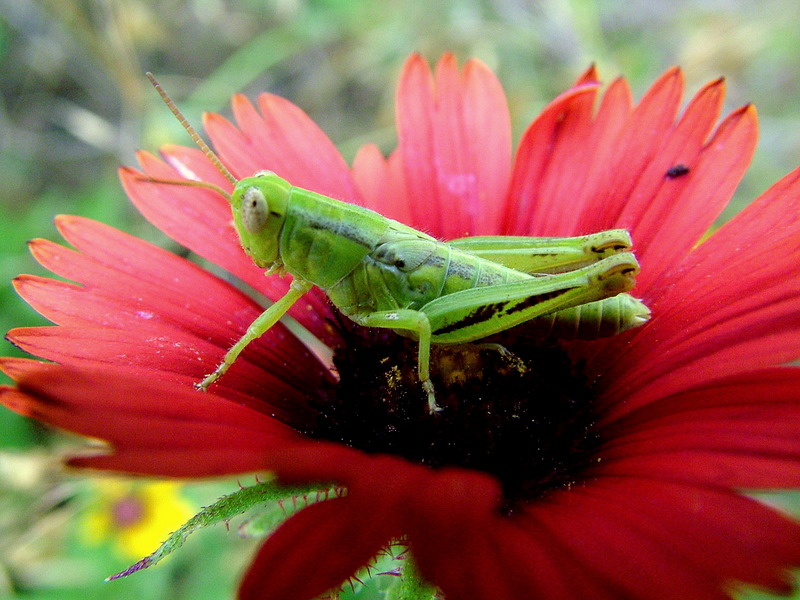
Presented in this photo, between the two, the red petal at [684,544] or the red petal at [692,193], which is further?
the red petal at [692,193]

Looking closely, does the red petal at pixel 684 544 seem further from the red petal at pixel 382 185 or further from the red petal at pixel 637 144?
the red petal at pixel 382 185

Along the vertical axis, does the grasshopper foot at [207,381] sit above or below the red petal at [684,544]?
above

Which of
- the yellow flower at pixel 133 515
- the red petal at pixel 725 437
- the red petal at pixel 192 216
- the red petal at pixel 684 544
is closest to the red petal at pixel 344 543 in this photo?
the red petal at pixel 684 544

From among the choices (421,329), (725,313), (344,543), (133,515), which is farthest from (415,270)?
(133,515)

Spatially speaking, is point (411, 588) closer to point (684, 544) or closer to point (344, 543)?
point (344, 543)

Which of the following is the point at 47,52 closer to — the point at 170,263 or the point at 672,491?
the point at 170,263

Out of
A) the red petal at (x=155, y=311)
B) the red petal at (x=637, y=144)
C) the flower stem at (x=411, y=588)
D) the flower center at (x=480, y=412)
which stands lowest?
the flower stem at (x=411, y=588)

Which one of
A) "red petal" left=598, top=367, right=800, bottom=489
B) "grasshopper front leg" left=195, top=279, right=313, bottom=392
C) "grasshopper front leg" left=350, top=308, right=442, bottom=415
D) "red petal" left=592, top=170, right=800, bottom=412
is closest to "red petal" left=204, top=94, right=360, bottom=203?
"grasshopper front leg" left=195, top=279, right=313, bottom=392

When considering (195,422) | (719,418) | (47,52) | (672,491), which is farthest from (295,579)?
(47,52)
